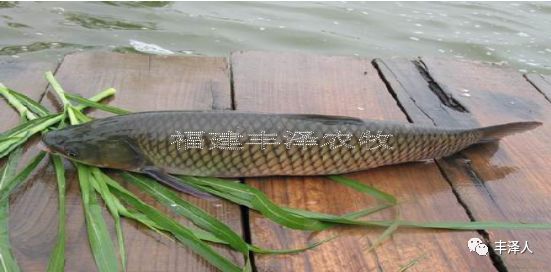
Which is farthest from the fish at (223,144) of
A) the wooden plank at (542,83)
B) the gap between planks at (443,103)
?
the wooden plank at (542,83)

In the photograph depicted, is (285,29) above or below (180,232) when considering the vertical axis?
below

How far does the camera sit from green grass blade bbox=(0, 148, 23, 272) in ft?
6.23

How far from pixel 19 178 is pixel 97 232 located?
0.44 m

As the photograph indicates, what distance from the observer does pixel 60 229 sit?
2031 mm

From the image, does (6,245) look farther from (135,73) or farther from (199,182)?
(135,73)

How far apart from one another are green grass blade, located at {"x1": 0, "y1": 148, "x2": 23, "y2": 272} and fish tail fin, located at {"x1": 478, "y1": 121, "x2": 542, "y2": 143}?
1993mm

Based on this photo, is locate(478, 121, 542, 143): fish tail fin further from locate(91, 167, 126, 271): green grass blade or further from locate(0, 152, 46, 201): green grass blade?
locate(0, 152, 46, 201): green grass blade

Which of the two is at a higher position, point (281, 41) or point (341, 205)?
point (341, 205)

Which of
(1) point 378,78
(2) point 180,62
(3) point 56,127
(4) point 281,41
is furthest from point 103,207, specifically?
(4) point 281,41

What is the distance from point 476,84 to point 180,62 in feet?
5.78

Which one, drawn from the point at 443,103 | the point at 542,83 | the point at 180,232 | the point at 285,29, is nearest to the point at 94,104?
the point at 180,232

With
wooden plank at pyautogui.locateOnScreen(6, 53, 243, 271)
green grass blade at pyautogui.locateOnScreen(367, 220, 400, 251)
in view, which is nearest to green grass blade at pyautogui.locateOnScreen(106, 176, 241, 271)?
wooden plank at pyautogui.locateOnScreen(6, 53, 243, 271)

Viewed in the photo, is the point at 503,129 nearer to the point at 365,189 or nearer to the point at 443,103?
the point at 443,103

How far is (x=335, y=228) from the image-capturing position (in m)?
2.27
